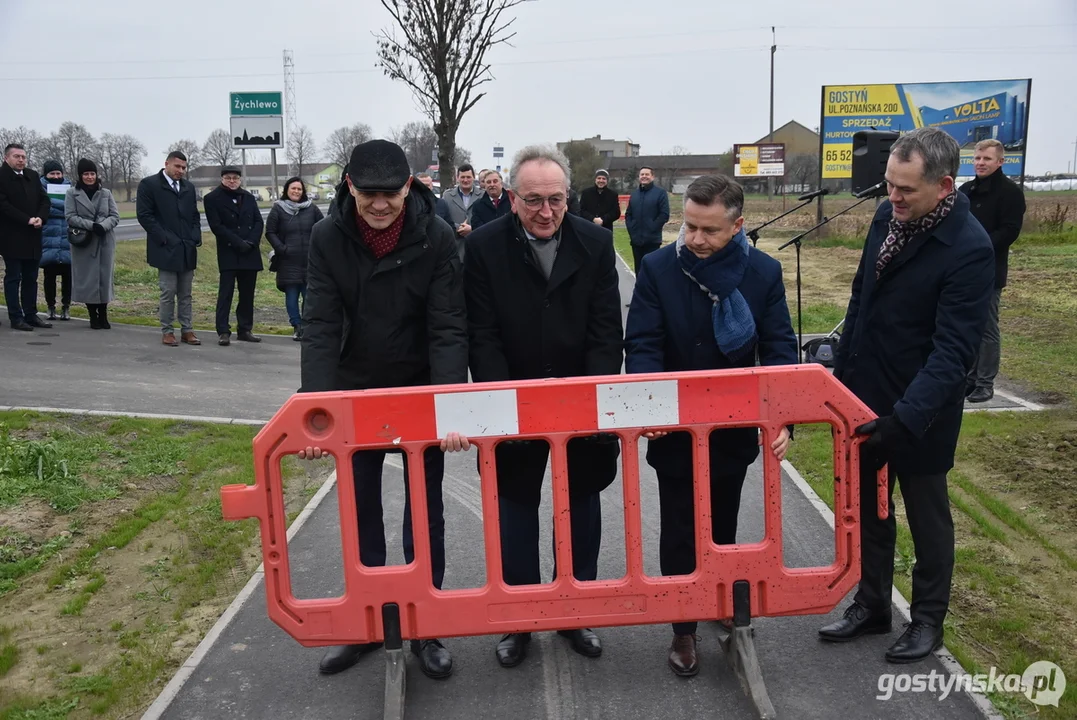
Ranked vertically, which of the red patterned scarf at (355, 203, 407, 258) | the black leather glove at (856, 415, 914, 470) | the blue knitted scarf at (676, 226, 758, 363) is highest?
the red patterned scarf at (355, 203, 407, 258)

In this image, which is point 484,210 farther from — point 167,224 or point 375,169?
point 375,169

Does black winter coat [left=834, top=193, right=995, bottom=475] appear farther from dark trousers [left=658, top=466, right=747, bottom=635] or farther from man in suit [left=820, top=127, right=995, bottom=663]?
dark trousers [left=658, top=466, right=747, bottom=635]

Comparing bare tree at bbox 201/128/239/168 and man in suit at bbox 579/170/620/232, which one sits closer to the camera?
man in suit at bbox 579/170/620/232

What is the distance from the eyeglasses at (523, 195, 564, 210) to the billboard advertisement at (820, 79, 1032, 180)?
2646cm

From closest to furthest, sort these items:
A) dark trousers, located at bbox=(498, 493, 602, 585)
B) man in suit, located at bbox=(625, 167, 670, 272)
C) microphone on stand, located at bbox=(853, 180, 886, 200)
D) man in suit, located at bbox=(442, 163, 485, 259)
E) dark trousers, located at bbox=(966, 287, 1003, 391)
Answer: dark trousers, located at bbox=(498, 493, 602, 585) < microphone on stand, located at bbox=(853, 180, 886, 200) < dark trousers, located at bbox=(966, 287, 1003, 391) < man in suit, located at bbox=(442, 163, 485, 259) < man in suit, located at bbox=(625, 167, 670, 272)

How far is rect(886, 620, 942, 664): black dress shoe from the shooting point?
396 cm

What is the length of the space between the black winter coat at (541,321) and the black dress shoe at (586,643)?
651 millimetres

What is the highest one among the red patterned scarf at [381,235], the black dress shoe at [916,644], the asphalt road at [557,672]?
the red patterned scarf at [381,235]

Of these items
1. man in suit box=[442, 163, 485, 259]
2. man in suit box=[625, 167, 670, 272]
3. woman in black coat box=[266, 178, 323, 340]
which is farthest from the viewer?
man in suit box=[625, 167, 670, 272]

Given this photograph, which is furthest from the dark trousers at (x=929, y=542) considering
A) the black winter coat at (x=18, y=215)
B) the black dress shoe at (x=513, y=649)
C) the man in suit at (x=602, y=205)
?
the man in suit at (x=602, y=205)

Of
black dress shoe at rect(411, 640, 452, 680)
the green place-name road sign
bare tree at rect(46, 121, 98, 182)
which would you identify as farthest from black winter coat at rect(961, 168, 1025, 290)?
bare tree at rect(46, 121, 98, 182)

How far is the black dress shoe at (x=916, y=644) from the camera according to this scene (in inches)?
156

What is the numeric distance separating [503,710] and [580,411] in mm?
1215

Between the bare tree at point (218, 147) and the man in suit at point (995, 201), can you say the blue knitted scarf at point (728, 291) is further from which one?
the bare tree at point (218, 147)
